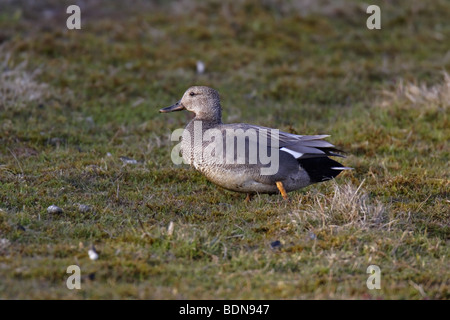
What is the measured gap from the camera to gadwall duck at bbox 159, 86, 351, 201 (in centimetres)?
483

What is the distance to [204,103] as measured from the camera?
5520mm

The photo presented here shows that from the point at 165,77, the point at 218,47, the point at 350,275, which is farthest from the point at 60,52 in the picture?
the point at 350,275

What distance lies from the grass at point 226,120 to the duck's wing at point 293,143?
0.29 m

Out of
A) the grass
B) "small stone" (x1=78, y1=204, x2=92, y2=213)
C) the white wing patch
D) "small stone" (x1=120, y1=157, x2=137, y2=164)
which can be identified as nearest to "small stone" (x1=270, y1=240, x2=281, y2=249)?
the grass

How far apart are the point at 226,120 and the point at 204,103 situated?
1796 millimetres

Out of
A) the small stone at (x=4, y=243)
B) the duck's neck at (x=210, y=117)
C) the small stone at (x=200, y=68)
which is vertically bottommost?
the small stone at (x=4, y=243)

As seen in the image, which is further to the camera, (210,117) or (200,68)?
(200,68)

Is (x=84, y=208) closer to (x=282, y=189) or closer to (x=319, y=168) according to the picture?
(x=282, y=189)

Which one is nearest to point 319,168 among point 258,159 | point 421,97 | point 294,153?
point 294,153

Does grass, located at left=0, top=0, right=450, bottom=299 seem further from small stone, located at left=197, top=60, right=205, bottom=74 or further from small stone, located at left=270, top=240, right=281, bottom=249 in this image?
small stone, located at left=197, top=60, right=205, bottom=74

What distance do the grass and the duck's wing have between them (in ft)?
0.96

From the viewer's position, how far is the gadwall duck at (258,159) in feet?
15.9

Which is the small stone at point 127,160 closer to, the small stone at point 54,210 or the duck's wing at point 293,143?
the duck's wing at point 293,143

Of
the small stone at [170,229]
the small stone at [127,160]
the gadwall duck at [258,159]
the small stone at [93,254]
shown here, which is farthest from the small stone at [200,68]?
the small stone at [93,254]
